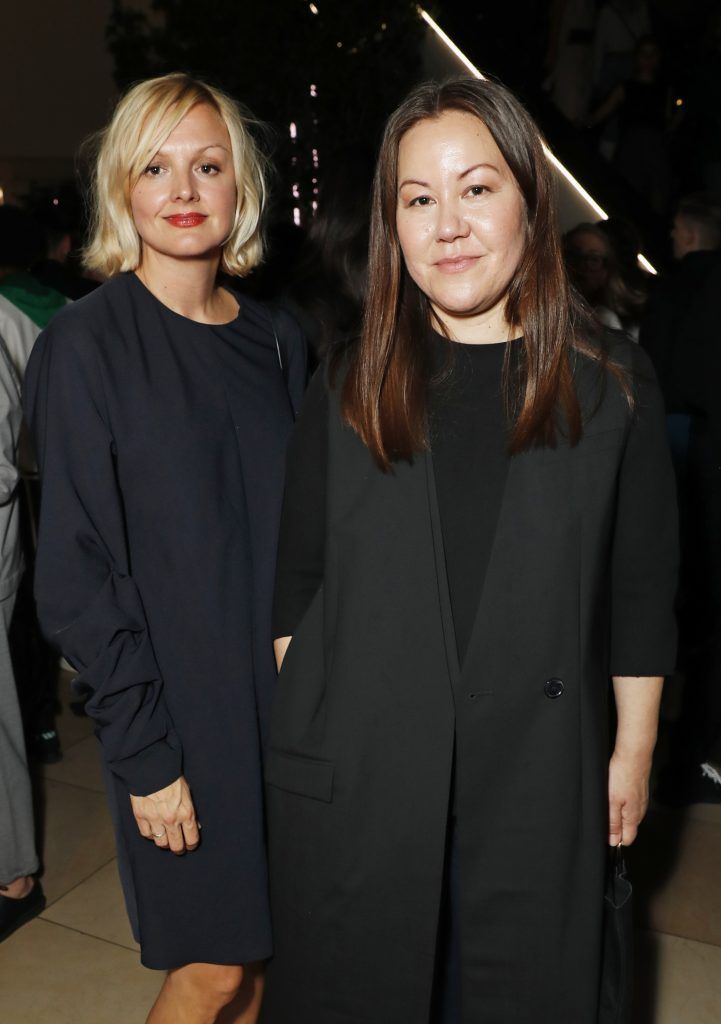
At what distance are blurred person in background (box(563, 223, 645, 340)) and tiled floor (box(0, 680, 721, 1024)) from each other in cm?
224

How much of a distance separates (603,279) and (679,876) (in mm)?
2704

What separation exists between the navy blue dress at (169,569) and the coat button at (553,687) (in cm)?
59

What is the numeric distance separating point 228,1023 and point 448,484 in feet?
4.64

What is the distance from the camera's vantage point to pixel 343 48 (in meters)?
5.92

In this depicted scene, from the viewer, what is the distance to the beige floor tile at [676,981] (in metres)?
2.62

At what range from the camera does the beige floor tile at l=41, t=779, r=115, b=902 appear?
328 centimetres

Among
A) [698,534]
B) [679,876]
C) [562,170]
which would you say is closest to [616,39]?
[562,170]

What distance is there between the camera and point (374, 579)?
165 cm

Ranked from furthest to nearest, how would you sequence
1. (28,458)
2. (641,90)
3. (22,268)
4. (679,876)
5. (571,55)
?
(571,55), (641,90), (28,458), (22,268), (679,876)

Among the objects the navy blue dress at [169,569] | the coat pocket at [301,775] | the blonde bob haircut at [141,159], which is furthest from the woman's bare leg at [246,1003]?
the blonde bob haircut at [141,159]

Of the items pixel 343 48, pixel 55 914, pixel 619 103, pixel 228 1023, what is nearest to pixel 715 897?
pixel 228 1023

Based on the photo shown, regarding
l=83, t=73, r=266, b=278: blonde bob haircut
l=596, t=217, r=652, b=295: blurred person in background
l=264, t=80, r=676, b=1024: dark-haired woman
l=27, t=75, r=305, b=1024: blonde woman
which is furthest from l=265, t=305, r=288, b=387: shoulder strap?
l=596, t=217, r=652, b=295: blurred person in background

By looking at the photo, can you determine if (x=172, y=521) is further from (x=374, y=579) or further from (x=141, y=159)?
(x=141, y=159)

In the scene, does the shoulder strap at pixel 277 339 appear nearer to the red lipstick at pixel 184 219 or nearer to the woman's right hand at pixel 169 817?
the red lipstick at pixel 184 219
